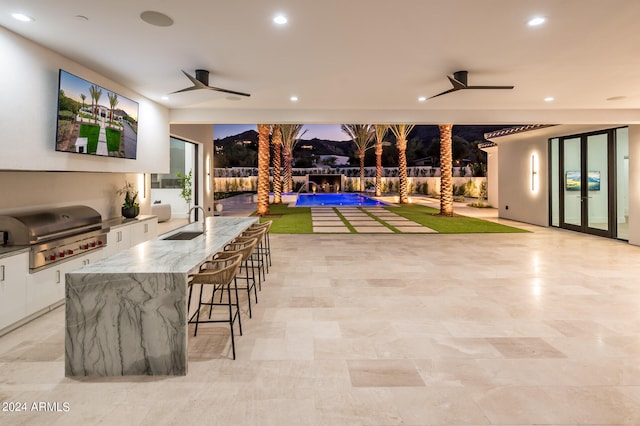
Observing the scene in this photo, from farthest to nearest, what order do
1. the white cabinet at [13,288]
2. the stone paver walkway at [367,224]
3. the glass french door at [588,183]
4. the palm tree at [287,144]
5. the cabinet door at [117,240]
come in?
the palm tree at [287,144], the stone paver walkway at [367,224], the glass french door at [588,183], the cabinet door at [117,240], the white cabinet at [13,288]

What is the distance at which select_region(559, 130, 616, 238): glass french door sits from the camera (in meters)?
8.32

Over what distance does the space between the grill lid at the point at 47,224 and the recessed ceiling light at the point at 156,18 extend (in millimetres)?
2320

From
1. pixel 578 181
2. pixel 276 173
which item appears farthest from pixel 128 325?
pixel 276 173

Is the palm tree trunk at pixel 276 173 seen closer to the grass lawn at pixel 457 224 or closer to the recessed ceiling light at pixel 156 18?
the grass lawn at pixel 457 224

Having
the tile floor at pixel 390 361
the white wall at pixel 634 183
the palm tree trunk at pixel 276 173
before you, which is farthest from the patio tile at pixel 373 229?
the palm tree trunk at pixel 276 173

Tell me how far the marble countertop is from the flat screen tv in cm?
162

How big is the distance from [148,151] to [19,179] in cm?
245

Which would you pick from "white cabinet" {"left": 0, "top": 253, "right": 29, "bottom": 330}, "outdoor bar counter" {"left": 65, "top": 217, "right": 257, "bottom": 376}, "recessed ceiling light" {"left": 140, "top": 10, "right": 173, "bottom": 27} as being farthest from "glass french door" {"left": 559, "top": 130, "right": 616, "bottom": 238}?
"white cabinet" {"left": 0, "top": 253, "right": 29, "bottom": 330}

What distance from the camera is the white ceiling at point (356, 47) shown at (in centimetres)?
325

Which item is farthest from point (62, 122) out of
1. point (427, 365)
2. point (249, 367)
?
point (427, 365)

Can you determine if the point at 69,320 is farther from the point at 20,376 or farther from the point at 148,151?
the point at 148,151

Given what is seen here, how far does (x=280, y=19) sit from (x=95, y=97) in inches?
113

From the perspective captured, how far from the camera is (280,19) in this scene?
3.46 m

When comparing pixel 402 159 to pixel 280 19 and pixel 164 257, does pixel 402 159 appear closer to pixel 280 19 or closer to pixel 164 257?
pixel 280 19
